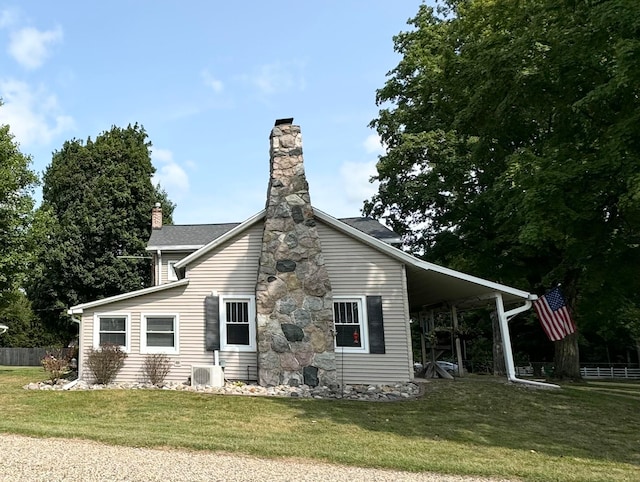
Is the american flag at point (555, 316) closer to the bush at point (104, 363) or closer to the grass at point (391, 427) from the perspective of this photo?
the grass at point (391, 427)

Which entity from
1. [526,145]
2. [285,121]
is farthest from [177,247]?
[526,145]

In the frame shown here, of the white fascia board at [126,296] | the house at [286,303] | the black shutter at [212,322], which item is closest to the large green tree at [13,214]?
the white fascia board at [126,296]

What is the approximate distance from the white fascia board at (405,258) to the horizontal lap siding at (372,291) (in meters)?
0.21

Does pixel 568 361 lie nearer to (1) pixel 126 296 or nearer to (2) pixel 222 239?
(2) pixel 222 239

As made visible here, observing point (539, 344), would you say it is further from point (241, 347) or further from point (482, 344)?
point (241, 347)

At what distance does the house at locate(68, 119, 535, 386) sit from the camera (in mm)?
12711

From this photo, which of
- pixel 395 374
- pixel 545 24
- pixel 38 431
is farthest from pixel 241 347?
pixel 545 24

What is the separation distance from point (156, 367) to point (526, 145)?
14.4 meters

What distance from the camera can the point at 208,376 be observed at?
1266 centimetres

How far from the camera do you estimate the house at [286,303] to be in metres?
12.7

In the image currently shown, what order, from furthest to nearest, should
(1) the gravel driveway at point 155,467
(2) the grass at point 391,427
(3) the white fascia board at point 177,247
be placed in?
(3) the white fascia board at point 177,247, (2) the grass at point 391,427, (1) the gravel driveway at point 155,467

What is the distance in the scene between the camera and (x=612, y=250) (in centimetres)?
1486

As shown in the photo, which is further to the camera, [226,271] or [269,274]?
[226,271]

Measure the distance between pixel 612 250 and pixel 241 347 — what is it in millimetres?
11447
